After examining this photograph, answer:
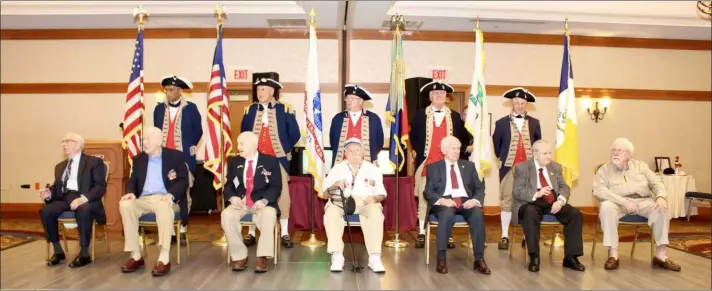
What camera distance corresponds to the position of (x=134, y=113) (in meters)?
5.34

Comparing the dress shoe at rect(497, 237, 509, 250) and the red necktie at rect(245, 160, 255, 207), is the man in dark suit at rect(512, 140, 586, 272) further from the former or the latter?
the red necktie at rect(245, 160, 255, 207)

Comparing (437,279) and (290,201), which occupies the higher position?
(290,201)

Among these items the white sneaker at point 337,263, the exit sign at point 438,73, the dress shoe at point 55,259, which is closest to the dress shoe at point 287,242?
the white sneaker at point 337,263

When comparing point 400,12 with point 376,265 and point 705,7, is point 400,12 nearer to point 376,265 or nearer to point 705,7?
point 705,7

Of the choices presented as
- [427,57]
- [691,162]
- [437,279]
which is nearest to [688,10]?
[691,162]

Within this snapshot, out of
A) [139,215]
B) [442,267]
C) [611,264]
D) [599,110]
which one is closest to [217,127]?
[139,215]

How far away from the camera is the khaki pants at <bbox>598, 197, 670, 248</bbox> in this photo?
15.1ft

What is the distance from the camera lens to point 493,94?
8312 mm

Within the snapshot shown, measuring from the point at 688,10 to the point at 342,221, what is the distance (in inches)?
255

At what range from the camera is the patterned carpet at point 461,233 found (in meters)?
5.79

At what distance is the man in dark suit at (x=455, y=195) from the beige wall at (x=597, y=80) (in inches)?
143

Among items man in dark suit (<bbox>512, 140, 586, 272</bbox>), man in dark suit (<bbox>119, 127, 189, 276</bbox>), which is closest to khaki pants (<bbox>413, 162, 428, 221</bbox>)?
man in dark suit (<bbox>512, 140, 586, 272</bbox>)

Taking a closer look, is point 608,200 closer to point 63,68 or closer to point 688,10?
point 688,10

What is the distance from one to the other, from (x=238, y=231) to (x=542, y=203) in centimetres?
268
